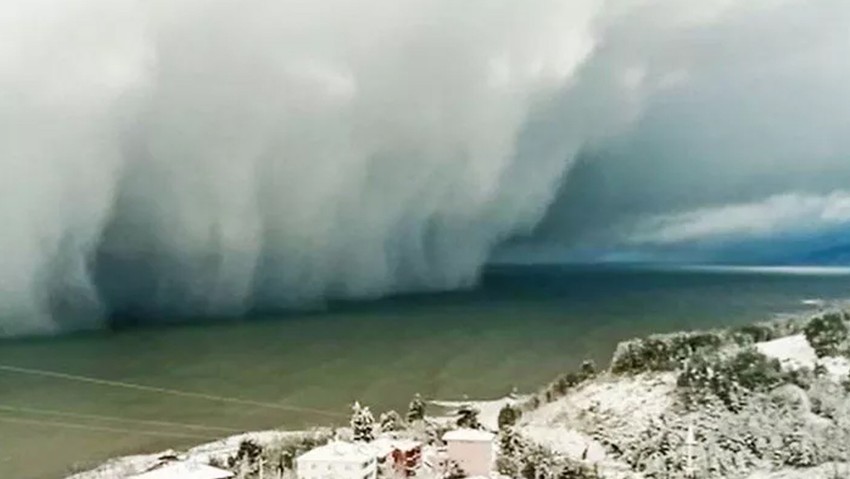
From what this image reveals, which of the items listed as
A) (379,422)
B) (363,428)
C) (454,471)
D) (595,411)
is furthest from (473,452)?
(379,422)

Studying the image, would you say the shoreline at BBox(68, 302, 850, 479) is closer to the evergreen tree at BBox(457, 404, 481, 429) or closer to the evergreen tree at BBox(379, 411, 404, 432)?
the evergreen tree at BBox(457, 404, 481, 429)

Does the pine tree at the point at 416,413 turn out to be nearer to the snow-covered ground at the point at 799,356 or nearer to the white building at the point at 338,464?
the white building at the point at 338,464

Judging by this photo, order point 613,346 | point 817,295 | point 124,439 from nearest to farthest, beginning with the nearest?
point 124,439, point 613,346, point 817,295

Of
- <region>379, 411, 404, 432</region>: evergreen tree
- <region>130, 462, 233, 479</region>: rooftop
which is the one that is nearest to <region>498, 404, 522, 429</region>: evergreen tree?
<region>379, 411, 404, 432</region>: evergreen tree

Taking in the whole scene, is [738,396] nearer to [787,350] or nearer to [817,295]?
[787,350]

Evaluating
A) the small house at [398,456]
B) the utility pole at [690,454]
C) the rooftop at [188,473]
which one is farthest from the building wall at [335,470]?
the utility pole at [690,454]

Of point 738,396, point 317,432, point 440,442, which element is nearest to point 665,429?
point 738,396
